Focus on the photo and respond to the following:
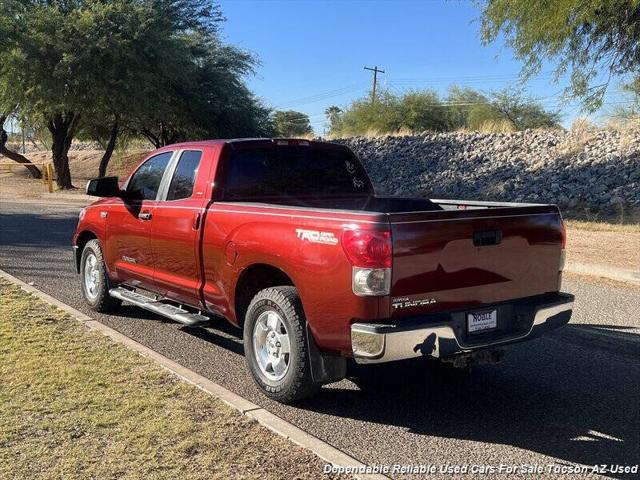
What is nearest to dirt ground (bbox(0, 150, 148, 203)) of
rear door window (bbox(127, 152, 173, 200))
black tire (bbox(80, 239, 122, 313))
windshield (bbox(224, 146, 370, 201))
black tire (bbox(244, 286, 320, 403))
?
black tire (bbox(80, 239, 122, 313))

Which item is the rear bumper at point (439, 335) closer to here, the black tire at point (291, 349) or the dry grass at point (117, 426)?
the black tire at point (291, 349)

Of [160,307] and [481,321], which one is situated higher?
[481,321]

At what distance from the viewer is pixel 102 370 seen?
5.29 meters

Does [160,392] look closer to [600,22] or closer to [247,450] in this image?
[247,450]

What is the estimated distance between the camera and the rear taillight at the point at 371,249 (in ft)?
13.5

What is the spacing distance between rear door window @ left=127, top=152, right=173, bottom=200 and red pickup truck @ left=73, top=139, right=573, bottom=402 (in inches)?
1.3

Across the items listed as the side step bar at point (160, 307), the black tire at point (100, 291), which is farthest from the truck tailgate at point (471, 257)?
the black tire at point (100, 291)

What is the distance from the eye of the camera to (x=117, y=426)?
13.9ft

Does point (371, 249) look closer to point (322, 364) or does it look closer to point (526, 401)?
point (322, 364)

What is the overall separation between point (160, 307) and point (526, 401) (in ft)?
11.2

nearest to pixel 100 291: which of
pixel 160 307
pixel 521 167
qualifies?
pixel 160 307

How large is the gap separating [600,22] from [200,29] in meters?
25.2

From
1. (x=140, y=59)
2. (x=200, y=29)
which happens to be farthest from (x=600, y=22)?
(x=200, y=29)

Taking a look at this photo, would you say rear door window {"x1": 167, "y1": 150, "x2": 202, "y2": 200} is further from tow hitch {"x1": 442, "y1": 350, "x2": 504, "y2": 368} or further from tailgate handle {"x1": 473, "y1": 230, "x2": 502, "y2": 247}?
tow hitch {"x1": 442, "y1": 350, "x2": 504, "y2": 368}
